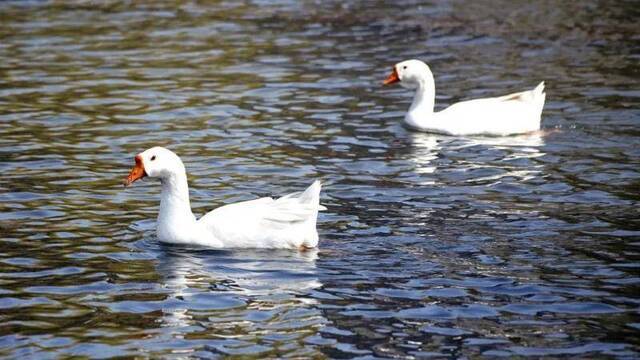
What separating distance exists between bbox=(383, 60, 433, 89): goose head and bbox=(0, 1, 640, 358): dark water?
0.51 metres

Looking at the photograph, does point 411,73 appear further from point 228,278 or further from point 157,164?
point 228,278

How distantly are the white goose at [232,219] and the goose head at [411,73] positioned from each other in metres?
5.95

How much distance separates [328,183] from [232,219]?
8.74 ft

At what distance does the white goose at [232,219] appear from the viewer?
38.1 ft

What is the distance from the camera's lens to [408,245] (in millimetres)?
11539

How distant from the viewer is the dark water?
960cm

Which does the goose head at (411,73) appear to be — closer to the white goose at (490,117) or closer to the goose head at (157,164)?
the white goose at (490,117)

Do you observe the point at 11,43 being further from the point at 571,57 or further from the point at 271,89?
the point at 571,57

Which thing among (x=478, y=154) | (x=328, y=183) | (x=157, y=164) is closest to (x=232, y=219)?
(x=157, y=164)

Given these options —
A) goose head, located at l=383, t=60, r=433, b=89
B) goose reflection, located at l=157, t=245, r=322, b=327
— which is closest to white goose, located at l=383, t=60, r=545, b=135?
goose head, located at l=383, t=60, r=433, b=89

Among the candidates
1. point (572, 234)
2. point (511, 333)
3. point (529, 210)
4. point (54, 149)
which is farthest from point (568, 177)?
point (54, 149)

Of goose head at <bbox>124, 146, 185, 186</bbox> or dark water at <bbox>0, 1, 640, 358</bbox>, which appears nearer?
dark water at <bbox>0, 1, 640, 358</bbox>

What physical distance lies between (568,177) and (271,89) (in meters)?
6.32

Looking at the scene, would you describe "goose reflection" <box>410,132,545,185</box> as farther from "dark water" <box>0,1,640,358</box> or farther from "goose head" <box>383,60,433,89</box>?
"goose head" <box>383,60,433,89</box>
